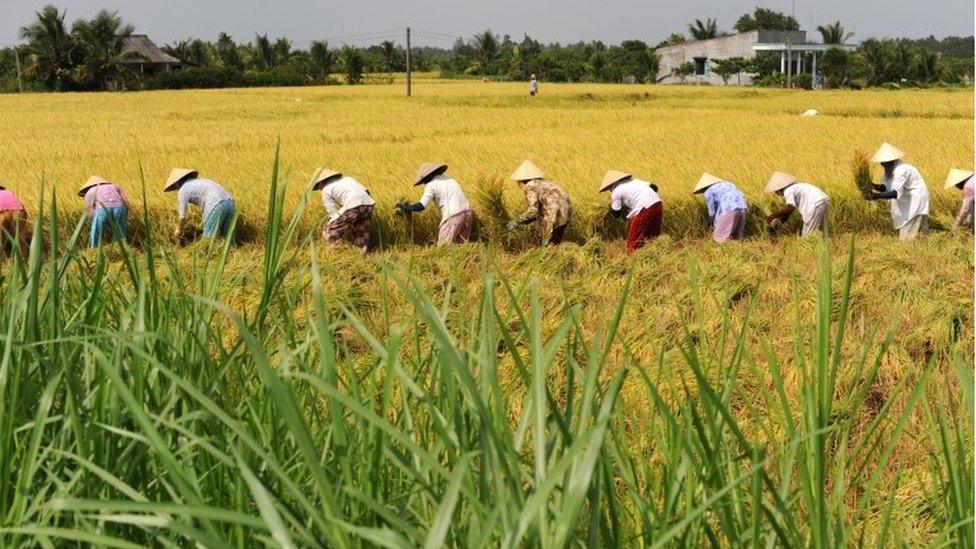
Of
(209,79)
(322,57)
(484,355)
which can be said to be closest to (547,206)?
(484,355)

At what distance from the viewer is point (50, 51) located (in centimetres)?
4653

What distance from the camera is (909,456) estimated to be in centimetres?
357

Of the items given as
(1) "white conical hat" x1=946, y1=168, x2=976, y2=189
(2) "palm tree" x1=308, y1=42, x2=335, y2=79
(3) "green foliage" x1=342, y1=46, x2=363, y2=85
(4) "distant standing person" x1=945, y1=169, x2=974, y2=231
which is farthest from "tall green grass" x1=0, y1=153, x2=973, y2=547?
(2) "palm tree" x1=308, y1=42, x2=335, y2=79

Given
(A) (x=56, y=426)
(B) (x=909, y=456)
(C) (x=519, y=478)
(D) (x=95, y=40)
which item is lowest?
(B) (x=909, y=456)

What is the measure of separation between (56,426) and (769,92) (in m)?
35.0

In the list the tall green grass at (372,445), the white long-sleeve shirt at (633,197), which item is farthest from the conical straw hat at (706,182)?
the tall green grass at (372,445)

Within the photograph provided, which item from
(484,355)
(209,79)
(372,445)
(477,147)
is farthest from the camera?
(209,79)

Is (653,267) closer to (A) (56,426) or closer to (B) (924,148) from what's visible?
(A) (56,426)

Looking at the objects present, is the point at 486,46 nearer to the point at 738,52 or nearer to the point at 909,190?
the point at 738,52

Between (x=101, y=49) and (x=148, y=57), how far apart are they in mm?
4849

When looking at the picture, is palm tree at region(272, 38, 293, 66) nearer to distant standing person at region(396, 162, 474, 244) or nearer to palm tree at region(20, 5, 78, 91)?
palm tree at region(20, 5, 78, 91)

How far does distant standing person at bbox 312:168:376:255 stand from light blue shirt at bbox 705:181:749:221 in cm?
257

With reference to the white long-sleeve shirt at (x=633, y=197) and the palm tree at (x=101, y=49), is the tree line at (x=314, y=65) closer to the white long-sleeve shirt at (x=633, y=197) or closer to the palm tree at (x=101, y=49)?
the palm tree at (x=101, y=49)

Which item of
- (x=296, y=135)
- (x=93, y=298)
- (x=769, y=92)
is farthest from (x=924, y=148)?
(x=769, y=92)
